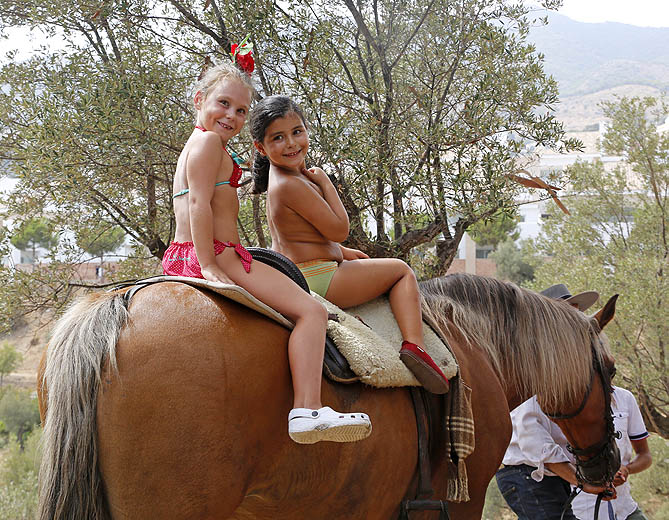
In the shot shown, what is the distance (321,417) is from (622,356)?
8.73 meters

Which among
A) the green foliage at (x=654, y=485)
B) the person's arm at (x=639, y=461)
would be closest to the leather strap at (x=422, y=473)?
the person's arm at (x=639, y=461)

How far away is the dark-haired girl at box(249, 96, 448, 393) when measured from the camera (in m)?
2.78

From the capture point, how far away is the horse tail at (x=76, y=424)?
1799 millimetres

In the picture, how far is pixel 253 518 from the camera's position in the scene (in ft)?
7.64

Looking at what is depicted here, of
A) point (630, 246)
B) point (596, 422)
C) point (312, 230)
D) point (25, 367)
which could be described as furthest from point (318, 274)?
point (25, 367)

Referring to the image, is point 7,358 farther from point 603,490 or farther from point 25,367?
point 603,490

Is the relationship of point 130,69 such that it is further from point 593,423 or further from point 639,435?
point 639,435

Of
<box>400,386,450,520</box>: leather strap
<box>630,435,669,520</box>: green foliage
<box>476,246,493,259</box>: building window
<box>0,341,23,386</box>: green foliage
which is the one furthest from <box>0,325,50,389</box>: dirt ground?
<box>476,246,493,259</box>: building window

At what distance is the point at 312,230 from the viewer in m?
2.84

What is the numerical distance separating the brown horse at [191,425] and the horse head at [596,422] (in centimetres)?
181

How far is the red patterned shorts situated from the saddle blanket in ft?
0.53

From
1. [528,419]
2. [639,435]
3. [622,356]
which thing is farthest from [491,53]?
[622,356]

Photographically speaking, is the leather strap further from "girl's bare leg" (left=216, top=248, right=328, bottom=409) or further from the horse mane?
the horse mane

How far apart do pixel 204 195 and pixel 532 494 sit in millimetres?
3365
